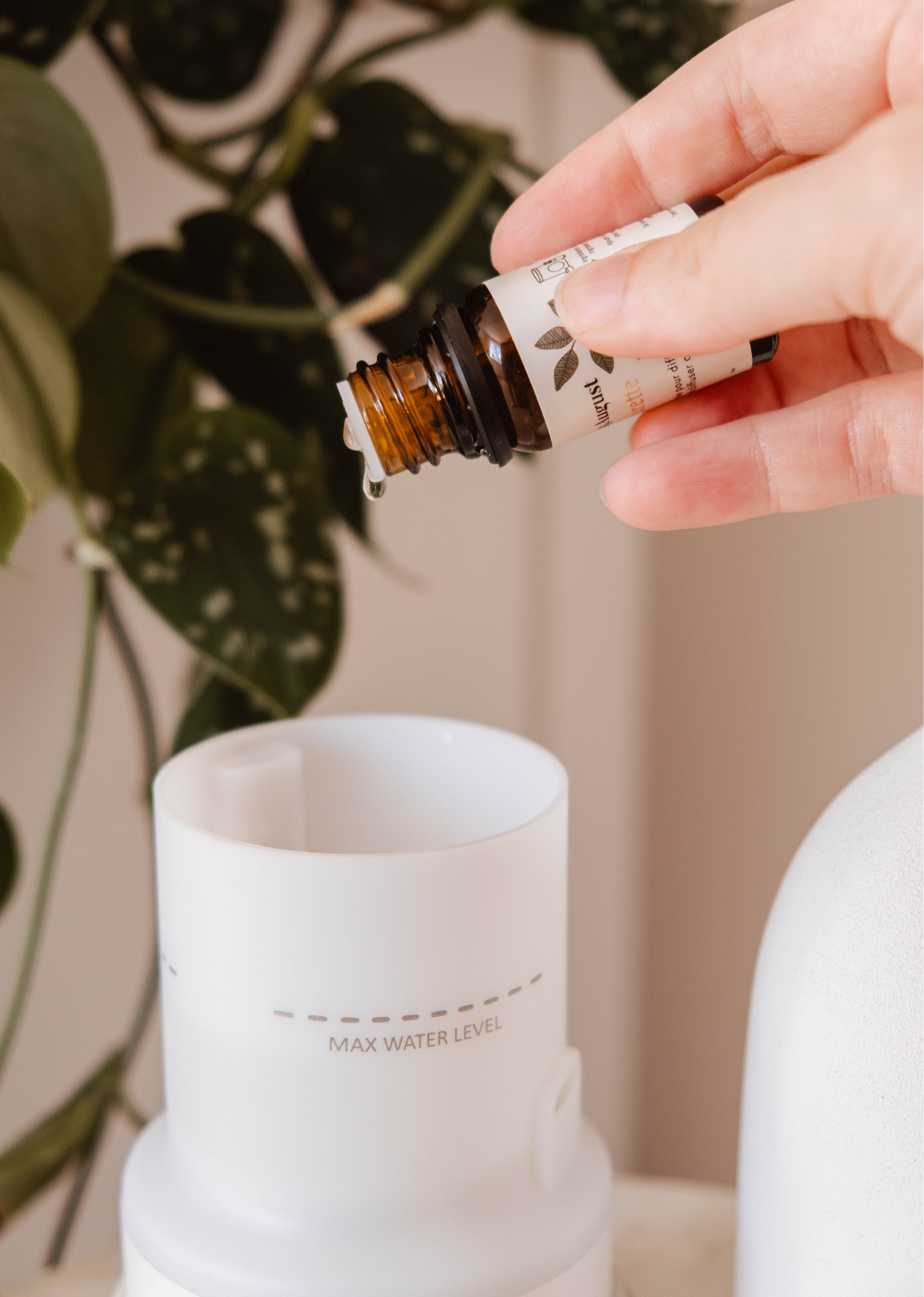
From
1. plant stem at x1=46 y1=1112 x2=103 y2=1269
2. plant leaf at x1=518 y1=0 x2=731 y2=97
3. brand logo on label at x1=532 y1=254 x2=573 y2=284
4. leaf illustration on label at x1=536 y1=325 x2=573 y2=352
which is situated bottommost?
plant stem at x1=46 y1=1112 x2=103 y2=1269

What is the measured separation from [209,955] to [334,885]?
6 centimetres

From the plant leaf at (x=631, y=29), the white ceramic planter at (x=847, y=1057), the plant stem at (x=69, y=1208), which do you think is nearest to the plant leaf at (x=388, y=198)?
the plant leaf at (x=631, y=29)

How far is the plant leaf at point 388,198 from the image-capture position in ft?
2.31

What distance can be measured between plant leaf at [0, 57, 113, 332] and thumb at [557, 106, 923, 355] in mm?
363

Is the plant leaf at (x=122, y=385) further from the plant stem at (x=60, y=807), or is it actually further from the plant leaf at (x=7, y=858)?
the plant leaf at (x=7, y=858)

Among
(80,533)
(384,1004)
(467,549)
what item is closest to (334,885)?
(384,1004)

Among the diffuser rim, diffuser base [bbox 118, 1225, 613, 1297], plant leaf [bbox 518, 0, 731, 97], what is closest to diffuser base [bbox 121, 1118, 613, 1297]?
diffuser base [bbox 118, 1225, 613, 1297]

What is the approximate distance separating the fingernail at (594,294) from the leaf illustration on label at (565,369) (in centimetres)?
2

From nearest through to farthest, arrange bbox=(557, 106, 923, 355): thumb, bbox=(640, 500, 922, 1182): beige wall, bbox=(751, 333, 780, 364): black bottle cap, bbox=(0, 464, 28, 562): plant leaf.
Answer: bbox=(557, 106, 923, 355): thumb < bbox=(751, 333, 780, 364): black bottle cap < bbox=(0, 464, 28, 562): plant leaf < bbox=(640, 500, 922, 1182): beige wall

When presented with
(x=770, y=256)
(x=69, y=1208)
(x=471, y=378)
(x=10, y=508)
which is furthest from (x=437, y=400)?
(x=69, y=1208)

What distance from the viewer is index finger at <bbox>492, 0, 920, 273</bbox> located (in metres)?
0.43

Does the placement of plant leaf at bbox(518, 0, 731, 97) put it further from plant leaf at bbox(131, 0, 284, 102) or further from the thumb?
the thumb

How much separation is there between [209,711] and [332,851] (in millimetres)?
189

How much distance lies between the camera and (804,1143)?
427 mm
